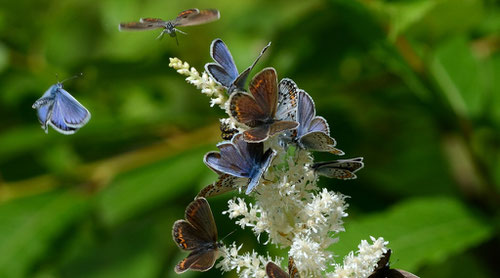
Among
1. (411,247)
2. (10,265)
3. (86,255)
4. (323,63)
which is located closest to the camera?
(411,247)

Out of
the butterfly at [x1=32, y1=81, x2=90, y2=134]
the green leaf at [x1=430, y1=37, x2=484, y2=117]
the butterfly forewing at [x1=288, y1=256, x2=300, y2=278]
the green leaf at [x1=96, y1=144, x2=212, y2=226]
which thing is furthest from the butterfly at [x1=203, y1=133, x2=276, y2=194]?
the green leaf at [x1=430, y1=37, x2=484, y2=117]

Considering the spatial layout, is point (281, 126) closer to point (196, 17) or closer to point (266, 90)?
point (266, 90)

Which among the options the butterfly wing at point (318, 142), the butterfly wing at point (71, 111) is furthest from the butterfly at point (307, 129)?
the butterfly wing at point (71, 111)

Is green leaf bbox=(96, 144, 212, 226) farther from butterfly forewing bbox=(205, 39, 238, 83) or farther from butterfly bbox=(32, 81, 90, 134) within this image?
butterfly forewing bbox=(205, 39, 238, 83)

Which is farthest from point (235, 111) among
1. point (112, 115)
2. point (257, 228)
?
point (112, 115)

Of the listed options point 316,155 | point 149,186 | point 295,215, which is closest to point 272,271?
point 295,215

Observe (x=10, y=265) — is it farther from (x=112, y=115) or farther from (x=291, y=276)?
(x=291, y=276)
